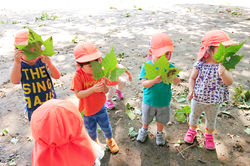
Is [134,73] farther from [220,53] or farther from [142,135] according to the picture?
[220,53]

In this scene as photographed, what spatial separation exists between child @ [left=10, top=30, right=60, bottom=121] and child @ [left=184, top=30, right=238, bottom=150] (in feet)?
5.47

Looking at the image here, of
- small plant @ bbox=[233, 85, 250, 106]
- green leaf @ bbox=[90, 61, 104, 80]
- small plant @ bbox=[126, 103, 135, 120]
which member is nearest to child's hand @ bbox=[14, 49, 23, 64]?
green leaf @ bbox=[90, 61, 104, 80]

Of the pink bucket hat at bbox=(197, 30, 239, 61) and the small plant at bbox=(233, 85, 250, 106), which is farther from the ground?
the pink bucket hat at bbox=(197, 30, 239, 61)

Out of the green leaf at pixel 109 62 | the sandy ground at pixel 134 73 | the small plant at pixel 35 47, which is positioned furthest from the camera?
the sandy ground at pixel 134 73

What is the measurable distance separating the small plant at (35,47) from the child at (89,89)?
27 centimetres

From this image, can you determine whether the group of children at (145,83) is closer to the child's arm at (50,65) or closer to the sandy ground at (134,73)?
the child's arm at (50,65)

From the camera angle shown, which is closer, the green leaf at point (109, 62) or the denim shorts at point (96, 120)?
the green leaf at point (109, 62)

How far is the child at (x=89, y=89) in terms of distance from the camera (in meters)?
1.92

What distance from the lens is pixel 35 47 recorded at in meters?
1.89

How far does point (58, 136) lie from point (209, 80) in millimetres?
1745

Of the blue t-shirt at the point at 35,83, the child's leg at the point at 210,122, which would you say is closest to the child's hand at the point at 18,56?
the blue t-shirt at the point at 35,83

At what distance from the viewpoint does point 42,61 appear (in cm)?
212

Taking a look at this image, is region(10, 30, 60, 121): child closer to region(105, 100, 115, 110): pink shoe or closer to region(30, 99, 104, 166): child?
region(30, 99, 104, 166): child

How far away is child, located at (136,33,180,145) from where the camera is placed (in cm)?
208
